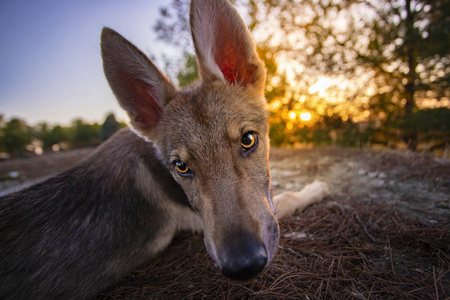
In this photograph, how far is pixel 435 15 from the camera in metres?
7.39

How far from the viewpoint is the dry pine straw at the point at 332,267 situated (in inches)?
59.3

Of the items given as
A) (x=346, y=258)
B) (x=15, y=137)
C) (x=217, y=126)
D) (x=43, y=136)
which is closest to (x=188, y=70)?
(x=217, y=126)

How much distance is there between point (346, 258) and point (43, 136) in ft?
115

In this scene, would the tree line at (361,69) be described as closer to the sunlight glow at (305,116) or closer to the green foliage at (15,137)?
the sunlight glow at (305,116)

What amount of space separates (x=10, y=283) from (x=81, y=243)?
490 mm

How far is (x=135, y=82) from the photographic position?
2.29 m

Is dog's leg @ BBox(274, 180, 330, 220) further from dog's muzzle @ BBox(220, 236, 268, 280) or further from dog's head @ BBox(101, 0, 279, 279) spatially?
dog's muzzle @ BBox(220, 236, 268, 280)

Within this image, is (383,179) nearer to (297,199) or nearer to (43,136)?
(297,199)

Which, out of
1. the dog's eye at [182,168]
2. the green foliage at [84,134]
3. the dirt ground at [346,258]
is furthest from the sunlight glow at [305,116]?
the green foliage at [84,134]

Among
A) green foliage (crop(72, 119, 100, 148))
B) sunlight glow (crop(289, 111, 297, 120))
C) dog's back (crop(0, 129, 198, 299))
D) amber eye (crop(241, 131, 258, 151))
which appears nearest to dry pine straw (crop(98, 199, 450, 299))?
dog's back (crop(0, 129, 198, 299))

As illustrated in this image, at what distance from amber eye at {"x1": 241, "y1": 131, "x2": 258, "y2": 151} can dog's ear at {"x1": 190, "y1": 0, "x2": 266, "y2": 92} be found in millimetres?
771

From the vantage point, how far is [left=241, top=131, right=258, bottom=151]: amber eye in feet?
6.09

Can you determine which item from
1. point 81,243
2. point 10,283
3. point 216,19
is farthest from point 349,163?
point 10,283

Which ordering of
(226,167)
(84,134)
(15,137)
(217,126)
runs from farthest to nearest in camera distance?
1. (15,137)
2. (84,134)
3. (217,126)
4. (226,167)
